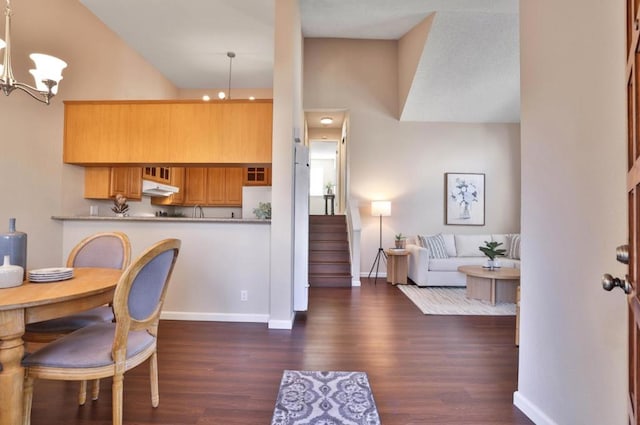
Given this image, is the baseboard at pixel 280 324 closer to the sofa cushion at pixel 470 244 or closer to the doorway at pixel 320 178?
the sofa cushion at pixel 470 244

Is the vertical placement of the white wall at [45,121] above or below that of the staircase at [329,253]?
above

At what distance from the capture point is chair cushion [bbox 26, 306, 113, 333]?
188 centimetres

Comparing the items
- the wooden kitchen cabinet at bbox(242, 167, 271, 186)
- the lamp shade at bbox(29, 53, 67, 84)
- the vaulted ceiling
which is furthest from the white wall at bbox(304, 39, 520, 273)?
the lamp shade at bbox(29, 53, 67, 84)

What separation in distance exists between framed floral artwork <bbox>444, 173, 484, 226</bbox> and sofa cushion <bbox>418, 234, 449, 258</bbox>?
898 mm

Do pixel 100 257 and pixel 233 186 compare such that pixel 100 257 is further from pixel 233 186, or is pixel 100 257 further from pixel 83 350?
pixel 233 186

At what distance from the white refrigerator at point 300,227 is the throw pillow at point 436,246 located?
2.71 meters

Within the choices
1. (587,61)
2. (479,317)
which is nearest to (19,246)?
(587,61)

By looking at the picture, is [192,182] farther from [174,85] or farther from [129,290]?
[129,290]

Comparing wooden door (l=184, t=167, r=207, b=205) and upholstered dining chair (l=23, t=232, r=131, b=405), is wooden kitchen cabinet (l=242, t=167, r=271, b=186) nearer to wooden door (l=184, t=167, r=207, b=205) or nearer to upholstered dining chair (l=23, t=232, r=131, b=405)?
wooden door (l=184, t=167, r=207, b=205)

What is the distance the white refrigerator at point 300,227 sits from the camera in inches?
140

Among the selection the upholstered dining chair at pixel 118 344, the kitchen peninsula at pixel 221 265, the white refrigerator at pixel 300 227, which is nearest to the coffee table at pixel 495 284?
the white refrigerator at pixel 300 227

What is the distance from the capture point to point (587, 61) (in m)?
1.44

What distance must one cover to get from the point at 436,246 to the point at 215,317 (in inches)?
149

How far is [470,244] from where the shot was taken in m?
5.75
